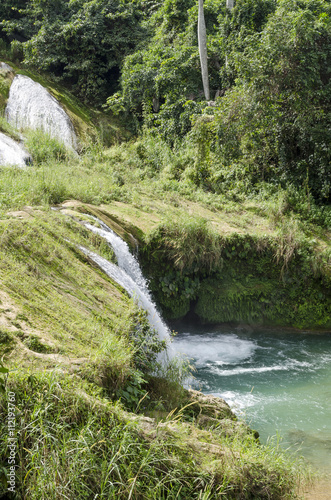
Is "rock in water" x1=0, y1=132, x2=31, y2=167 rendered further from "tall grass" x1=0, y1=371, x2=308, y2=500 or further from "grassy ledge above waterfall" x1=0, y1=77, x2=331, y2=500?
"tall grass" x1=0, y1=371, x2=308, y2=500

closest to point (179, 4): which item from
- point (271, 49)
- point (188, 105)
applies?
point (188, 105)

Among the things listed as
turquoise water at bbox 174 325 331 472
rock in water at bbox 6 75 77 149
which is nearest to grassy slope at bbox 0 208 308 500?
turquoise water at bbox 174 325 331 472

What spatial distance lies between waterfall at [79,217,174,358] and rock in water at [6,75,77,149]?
738cm

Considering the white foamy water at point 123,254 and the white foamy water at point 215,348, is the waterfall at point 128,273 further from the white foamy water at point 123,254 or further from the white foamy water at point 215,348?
the white foamy water at point 215,348

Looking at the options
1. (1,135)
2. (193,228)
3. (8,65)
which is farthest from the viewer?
(8,65)

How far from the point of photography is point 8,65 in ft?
51.0

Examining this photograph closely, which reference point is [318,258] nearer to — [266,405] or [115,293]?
[266,405]

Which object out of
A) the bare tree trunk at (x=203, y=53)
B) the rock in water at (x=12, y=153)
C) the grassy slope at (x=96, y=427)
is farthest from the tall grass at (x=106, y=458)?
the bare tree trunk at (x=203, y=53)

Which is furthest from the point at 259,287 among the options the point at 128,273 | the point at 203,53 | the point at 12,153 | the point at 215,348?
the point at 203,53

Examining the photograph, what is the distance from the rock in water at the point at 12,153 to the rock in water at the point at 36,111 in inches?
79.4

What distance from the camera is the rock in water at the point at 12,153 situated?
1047 centimetres

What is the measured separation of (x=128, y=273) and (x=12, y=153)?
592cm

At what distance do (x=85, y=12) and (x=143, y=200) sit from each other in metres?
11.2

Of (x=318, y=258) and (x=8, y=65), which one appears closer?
(x=318, y=258)
